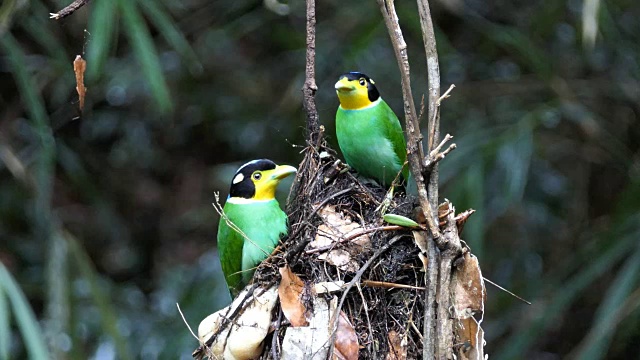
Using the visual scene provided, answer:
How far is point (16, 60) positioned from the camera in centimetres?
399

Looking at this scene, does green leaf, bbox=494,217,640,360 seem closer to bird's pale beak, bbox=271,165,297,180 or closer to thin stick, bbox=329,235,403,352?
bird's pale beak, bbox=271,165,297,180

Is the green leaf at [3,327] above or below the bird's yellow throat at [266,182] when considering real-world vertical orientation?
below

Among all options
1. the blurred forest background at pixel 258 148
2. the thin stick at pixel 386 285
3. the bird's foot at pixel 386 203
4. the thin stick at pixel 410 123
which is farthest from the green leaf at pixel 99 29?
the thin stick at pixel 410 123

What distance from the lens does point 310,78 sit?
8.14 feet

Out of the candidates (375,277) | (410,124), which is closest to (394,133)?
(375,277)

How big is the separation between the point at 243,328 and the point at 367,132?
0.98 metres

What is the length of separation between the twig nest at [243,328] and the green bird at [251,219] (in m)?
0.33

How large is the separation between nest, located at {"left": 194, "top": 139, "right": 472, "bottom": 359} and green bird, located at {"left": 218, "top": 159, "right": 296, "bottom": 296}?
0.57 ft

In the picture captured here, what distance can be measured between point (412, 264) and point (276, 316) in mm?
378

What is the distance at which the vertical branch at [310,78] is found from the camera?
2.45 m

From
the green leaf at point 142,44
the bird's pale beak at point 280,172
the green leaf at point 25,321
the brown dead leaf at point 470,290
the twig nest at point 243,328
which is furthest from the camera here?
the green leaf at point 142,44

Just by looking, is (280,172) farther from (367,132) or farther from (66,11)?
(66,11)

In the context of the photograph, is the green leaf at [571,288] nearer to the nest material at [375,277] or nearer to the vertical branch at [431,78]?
the nest material at [375,277]

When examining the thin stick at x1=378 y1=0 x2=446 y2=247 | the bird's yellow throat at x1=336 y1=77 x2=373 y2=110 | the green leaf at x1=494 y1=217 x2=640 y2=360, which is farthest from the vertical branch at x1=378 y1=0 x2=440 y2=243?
the green leaf at x1=494 y1=217 x2=640 y2=360
